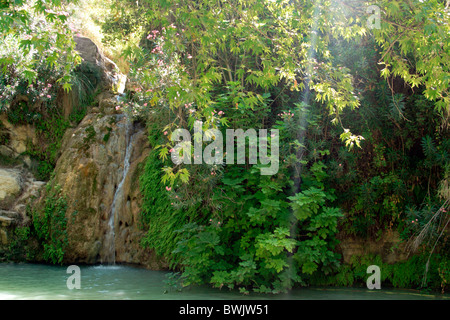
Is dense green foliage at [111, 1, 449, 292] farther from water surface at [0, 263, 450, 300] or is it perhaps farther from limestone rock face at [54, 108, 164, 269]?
limestone rock face at [54, 108, 164, 269]

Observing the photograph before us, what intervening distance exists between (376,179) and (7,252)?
9121 mm

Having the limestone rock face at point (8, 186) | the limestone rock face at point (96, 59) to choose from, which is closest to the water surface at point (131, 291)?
the limestone rock face at point (8, 186)

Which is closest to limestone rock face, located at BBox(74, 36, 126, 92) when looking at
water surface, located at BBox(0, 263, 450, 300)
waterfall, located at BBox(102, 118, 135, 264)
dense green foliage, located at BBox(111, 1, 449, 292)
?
waterfall, located at BBox(102, 118, 135, 264)

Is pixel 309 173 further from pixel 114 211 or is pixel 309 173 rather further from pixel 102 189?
pixel 102 189

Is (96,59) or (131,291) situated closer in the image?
(131,291)

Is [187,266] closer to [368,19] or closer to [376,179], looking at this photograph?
[376,179]

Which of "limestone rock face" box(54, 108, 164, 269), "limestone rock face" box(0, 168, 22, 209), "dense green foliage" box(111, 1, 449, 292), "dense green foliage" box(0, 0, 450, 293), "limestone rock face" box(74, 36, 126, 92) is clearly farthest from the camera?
"limestone rock face" box(74, 36, 126, 92)

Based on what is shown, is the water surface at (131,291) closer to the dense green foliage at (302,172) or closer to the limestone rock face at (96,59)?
the dense green foliage at (302,172)

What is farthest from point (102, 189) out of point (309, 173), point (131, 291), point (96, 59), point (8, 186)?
point (309, 173)

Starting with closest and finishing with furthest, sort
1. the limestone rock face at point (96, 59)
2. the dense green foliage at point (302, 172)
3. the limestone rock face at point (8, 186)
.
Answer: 1. the dense green foliage at point (302, 172)
2. the limestone rock face at point (8, 186)
3. the limestone rock face at point (96, 59)

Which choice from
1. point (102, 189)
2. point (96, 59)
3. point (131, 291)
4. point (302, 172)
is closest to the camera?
point (131, 291)

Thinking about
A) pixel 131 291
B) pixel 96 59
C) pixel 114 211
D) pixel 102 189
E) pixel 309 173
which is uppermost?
pixel 96 59

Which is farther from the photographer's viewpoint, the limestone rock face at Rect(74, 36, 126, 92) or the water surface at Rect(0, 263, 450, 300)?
the limestone rock face at Rect(74, 36, 126, 92)

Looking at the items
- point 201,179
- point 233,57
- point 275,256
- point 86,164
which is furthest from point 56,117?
point 275,256
